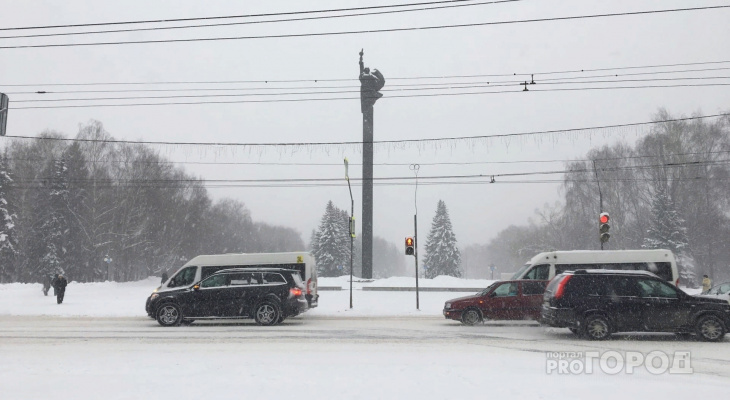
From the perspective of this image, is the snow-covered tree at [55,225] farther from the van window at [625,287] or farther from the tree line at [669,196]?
the van window at [625,287]

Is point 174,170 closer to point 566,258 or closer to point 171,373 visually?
point 566,258

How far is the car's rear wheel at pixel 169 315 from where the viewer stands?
16.9m

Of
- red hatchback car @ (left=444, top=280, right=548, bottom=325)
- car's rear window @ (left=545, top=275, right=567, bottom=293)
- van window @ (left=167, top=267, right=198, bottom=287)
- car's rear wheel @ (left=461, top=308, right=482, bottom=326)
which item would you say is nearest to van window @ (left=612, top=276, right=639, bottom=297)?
car's rear window @ (left=545, top=275, right=567, bottom=293)

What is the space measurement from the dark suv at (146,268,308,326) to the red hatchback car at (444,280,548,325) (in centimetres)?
491

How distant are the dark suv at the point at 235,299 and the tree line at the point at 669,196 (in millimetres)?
37496

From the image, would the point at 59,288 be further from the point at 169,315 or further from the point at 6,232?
the point at 6,232

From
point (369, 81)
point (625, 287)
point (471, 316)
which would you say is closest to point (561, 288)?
point (625, 287)

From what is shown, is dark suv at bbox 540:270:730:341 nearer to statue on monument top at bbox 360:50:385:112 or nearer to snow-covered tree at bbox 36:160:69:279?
statue on monument top at bbox 360:50:385:112

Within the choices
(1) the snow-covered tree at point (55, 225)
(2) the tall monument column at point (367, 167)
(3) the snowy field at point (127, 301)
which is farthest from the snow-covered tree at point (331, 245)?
(3) the snowy field at point (127, 301)

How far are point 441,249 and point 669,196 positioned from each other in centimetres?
3716

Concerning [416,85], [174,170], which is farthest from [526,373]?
[174,170]

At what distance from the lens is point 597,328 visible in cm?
1348

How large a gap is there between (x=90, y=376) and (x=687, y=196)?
57905 millimetres

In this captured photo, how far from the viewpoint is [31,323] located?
18.1 metres
